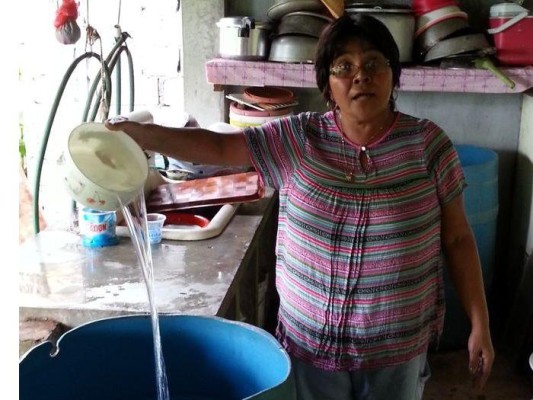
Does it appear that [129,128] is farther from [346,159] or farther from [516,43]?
[516,43]

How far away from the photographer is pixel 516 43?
112 inches

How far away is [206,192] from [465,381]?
1449mm

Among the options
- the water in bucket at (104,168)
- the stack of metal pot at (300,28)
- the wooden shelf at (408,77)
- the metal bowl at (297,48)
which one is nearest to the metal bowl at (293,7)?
the stack of metal pot at (300,28)

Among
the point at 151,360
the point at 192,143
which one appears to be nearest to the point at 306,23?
the point at 192,143

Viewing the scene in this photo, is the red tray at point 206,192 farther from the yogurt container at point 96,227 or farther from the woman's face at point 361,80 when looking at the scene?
the woman's face at point 361,80

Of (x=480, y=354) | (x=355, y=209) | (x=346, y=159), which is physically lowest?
(x=480, y=354)

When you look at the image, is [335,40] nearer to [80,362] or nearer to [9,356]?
[80,362]

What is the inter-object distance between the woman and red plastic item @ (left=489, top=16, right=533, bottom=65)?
57.4 inches

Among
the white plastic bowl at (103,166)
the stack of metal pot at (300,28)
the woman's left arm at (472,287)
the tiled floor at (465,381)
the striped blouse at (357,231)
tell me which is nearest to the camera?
the white plastic bowl at (103,166)

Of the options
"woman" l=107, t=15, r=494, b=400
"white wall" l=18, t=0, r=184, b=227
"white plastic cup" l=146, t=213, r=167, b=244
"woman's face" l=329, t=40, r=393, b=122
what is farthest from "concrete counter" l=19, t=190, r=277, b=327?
"white wall" l=18, t=0, r=184, b=227

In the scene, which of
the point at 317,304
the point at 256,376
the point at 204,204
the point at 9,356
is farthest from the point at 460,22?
the point at 9,356

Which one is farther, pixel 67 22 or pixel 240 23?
pixel 240 23

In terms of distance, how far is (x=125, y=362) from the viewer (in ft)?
4.51

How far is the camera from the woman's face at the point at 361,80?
5.01 feet
